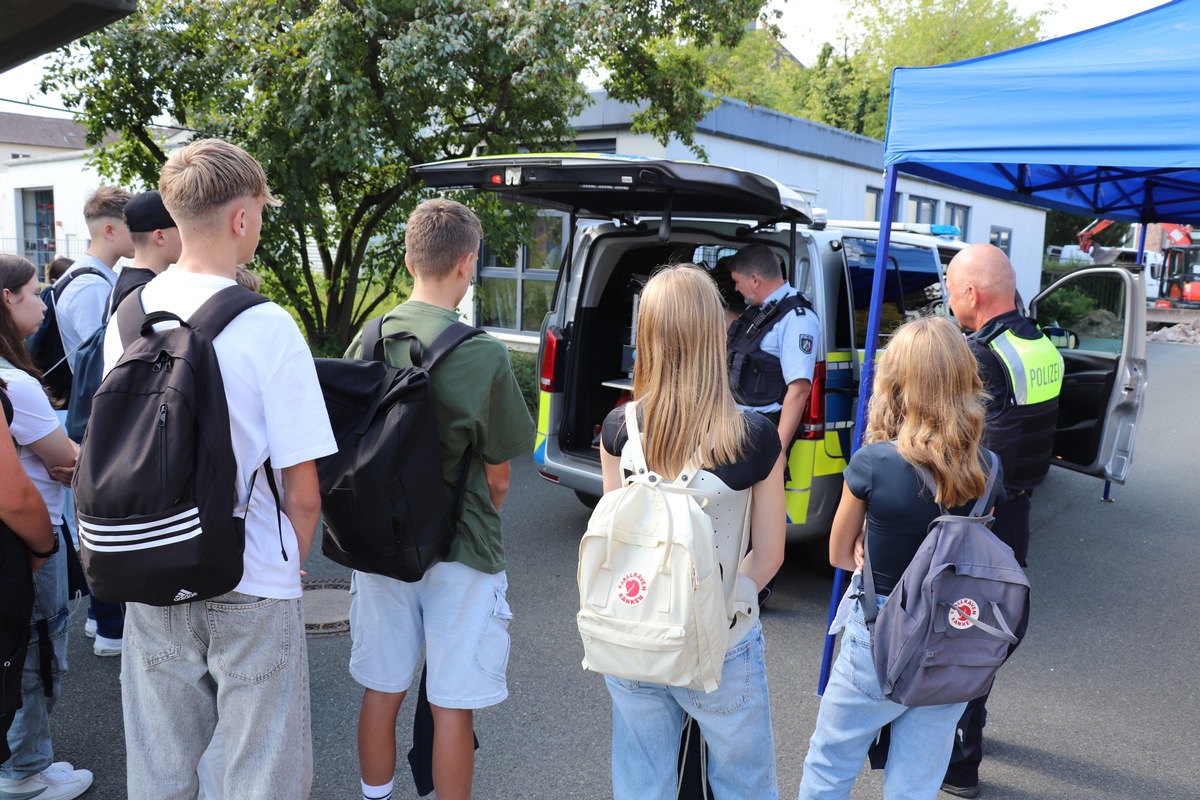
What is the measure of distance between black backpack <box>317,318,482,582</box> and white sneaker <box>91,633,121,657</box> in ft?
7.28

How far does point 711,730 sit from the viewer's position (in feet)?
7.14

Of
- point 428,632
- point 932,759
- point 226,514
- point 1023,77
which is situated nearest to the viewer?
point 226,514

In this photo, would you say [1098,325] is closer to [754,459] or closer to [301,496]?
[754,459]

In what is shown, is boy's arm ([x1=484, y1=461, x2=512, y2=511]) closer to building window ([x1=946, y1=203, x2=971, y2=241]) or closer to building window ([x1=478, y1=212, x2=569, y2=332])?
building window ([x1=478, y1=212, x2=569, y2=332])

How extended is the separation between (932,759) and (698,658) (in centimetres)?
88

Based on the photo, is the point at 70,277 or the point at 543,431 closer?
the point at 70,277

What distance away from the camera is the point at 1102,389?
17.4ft

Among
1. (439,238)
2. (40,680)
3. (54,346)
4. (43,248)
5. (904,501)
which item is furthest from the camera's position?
(43,248)

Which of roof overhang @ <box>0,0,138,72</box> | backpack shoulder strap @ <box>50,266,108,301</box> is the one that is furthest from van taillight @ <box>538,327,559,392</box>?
roof overhang @ <box>0,0,138,72</box>

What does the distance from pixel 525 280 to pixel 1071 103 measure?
11252 mm

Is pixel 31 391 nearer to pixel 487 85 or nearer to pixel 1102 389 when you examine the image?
pixel 1102 389

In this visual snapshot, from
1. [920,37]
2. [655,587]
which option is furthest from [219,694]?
[920,37]

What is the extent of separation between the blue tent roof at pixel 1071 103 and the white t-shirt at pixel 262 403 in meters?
2.71

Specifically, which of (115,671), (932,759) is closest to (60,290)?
(115,671)
